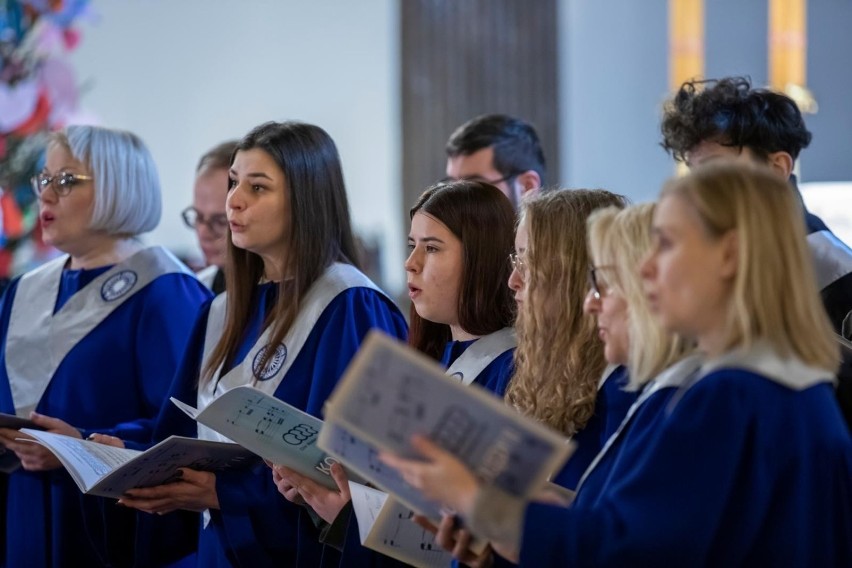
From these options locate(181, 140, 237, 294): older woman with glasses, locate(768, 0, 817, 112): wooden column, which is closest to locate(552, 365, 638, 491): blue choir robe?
locate(181, 140, 237, 294): older woman with glasses

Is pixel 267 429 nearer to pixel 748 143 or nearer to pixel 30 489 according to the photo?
pixel 748 143

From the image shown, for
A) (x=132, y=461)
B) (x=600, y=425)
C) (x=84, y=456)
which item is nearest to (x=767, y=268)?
(x=600, y=425)

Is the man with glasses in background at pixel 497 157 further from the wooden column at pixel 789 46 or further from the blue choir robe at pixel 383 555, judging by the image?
the wooden column at pixel 789 46

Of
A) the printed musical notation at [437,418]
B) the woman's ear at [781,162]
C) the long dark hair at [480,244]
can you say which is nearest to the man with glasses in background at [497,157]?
the long dark hair at [480,244]

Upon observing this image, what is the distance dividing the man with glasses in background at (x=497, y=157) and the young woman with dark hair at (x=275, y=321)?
0.83 meters

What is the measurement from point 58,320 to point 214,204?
2.33ft

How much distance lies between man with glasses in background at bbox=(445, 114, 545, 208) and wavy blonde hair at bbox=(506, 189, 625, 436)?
153cm

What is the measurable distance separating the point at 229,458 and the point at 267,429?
0.44 meters

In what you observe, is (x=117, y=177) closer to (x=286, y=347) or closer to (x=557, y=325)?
(x=286, y=347)

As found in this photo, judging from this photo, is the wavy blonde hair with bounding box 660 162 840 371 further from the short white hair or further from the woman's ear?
the short white hair

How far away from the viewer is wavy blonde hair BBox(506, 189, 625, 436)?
2137 millimetres


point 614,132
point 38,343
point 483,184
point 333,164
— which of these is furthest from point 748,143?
point 614,132

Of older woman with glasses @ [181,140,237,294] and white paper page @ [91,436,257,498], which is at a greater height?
older woman with glasses @ [181,140,237,294]

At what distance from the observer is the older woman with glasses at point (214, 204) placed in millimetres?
3971
